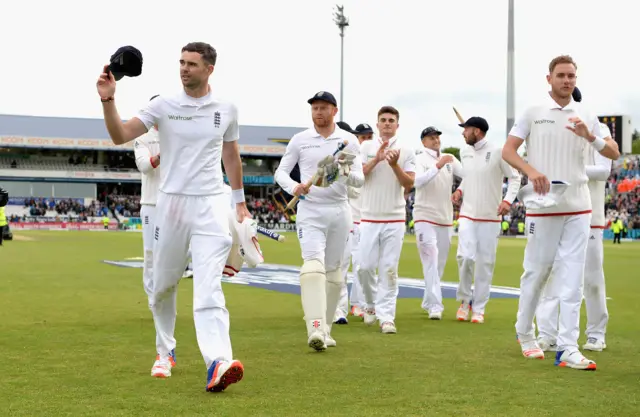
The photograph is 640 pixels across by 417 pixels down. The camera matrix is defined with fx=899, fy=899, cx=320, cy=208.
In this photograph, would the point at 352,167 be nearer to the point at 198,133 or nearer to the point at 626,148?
the point at 198,133

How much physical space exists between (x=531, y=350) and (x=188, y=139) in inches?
140

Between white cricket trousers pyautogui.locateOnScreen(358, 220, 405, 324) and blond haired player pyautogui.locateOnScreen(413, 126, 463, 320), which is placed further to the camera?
blond haired player pyautogui.locateOnScreen(413, 126, 463, 320)

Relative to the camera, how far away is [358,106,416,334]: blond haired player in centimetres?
1016

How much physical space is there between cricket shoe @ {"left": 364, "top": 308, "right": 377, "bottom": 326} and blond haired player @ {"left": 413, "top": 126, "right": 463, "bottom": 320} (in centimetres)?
85

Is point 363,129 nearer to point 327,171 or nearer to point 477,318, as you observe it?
point 477,318

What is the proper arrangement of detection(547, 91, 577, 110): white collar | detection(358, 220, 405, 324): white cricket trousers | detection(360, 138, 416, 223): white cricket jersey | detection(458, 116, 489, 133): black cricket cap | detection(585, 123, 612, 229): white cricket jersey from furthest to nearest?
detection(458, 116, 489, 133): black cricket cap, detection(360, 138, 416, 223): white cricket jersey, detection(358, 220, 405, 324): white cricket trousers, detection(585, 123, 612, 229): white cricket jersey, detection(547, 91, 577, 110): white collar

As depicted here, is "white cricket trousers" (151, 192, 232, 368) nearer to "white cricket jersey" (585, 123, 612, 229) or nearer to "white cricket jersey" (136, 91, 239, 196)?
"white cricket jersey" (136, 91, 239, 196)

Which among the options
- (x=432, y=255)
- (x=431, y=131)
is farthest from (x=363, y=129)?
(x=432, y=255)

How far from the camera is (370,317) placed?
1059 cm

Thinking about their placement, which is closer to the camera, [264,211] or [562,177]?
[562,177]

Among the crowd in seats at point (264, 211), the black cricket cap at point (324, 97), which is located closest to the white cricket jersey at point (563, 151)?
the black cricket cap at point (324, 97)

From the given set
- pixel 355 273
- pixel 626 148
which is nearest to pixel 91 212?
pixel 626 148

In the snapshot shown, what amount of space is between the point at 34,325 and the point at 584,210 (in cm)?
575

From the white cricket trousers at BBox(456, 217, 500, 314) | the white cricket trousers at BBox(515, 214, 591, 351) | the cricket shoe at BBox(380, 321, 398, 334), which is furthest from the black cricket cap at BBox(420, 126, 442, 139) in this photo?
the white cricket trousers at BBox(515, 214, 591, 351)
